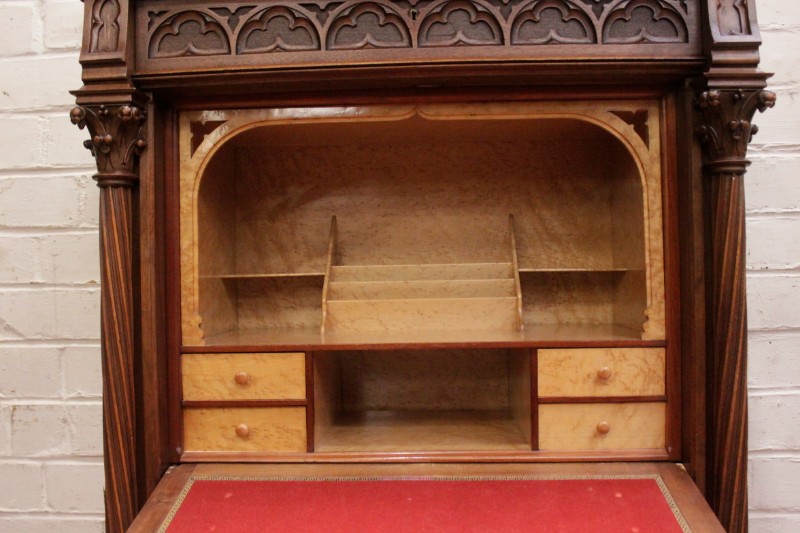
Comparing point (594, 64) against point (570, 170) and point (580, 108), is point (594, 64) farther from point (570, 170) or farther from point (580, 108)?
point (570, 170)

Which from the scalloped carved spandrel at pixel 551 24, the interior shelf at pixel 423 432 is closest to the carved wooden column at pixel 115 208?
the interior shelf at pixel 423 432

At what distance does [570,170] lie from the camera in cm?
203

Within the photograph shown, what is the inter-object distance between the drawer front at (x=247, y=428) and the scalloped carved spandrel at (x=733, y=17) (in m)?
1.46

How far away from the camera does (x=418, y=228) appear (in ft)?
6.84

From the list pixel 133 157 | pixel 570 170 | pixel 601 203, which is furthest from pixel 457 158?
pixel 133 157

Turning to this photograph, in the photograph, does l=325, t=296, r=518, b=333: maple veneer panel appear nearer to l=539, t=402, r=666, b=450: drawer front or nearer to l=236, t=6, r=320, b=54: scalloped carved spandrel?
l=539, t=402, r=666, b=450: drawer front

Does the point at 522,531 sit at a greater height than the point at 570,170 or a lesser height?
lesser

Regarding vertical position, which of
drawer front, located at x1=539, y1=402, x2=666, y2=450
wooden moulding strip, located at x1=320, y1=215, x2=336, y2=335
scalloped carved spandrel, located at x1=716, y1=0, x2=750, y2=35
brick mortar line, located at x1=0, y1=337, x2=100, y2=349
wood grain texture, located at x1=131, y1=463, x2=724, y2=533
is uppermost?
scalloped carved spandrel, located at x1=716, y1=0, x2=750, y2=35

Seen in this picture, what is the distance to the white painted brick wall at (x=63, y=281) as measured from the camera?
6.43 ft

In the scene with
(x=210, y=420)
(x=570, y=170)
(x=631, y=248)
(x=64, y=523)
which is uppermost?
(x=570, y=170)

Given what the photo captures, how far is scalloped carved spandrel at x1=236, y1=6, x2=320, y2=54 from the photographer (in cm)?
145

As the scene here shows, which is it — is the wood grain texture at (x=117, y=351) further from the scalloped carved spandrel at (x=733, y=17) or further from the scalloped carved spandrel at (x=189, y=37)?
the scalloped carved spandrel at (x=733, y=17)

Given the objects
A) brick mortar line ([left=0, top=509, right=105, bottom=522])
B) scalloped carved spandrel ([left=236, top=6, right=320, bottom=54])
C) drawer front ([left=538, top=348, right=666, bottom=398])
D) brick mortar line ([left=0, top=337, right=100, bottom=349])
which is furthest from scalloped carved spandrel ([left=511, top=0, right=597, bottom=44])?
brick mortar line ([left=0, top=509, right=105, bottom=522])

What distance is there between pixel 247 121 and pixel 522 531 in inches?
49.7
